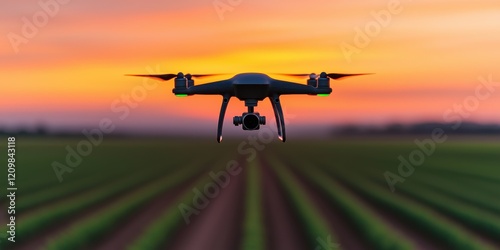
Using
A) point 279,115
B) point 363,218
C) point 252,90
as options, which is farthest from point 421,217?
point 252,90

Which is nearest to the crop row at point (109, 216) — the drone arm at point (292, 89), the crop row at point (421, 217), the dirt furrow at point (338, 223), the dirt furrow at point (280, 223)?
the dirt furrow at point (280, 223)

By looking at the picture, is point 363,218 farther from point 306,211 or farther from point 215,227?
point 215,227

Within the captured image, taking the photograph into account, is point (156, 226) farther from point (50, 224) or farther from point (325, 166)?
point (325, 166)

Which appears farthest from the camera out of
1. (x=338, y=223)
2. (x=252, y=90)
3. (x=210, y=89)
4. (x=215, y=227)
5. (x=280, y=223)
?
(x=338, y=223)

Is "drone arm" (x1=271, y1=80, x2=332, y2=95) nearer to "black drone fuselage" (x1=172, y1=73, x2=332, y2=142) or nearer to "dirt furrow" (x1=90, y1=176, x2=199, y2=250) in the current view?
"black drone fuselage" (x1=172, y1=73, x2=332, y2=142)

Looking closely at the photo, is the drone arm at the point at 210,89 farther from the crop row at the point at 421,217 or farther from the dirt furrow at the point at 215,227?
the crop row at the point at 421,217

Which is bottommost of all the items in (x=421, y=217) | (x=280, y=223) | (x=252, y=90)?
(x=421, y=217)

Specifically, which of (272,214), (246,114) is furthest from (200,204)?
(246,114)

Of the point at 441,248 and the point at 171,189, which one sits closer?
the point at 441,248
